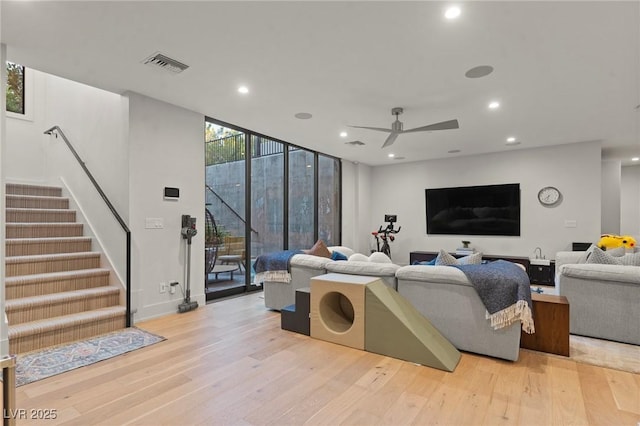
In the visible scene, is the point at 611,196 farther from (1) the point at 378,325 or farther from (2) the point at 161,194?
(2) the point at 161,194

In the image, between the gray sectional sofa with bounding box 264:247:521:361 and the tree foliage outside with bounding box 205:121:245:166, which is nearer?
the gray sectional sofa with bounding box 264:247:521:361

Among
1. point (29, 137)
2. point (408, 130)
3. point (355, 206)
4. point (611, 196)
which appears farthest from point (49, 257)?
point (611, 196)

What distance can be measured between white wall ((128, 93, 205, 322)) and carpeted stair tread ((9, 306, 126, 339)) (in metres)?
0.26

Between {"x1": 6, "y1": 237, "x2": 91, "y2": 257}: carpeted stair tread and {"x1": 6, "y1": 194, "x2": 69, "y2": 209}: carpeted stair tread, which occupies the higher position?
{"x1": 6, "y1": 194, "x2": 69, "y2": 209}: carpeted stair tread

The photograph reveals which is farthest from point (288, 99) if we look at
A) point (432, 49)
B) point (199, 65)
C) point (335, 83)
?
point (432, 49)

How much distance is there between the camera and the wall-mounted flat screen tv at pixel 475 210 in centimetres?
671

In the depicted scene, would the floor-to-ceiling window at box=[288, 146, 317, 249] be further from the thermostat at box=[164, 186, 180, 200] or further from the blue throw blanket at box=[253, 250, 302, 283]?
the thermostat at box=[164, 186, 180, 200]

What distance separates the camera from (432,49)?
2.88m

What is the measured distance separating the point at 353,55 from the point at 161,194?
2.80 meters

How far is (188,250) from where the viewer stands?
441 cm

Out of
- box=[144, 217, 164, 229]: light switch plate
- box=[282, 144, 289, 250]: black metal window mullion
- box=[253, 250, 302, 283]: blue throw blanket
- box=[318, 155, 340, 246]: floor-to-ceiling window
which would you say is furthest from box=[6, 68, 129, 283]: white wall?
box=[318, 155, 340, 246]: floor-to-ceiling window

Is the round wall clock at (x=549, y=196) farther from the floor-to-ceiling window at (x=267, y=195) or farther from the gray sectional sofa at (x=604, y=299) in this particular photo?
the floor-to-ceiling window at (x=267, y=195)

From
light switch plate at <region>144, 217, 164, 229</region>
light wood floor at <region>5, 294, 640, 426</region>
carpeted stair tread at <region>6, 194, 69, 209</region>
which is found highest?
carpeted stair tread at <region>6, 194, 69, 209</region>

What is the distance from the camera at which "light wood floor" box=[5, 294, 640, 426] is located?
78.8 inches
